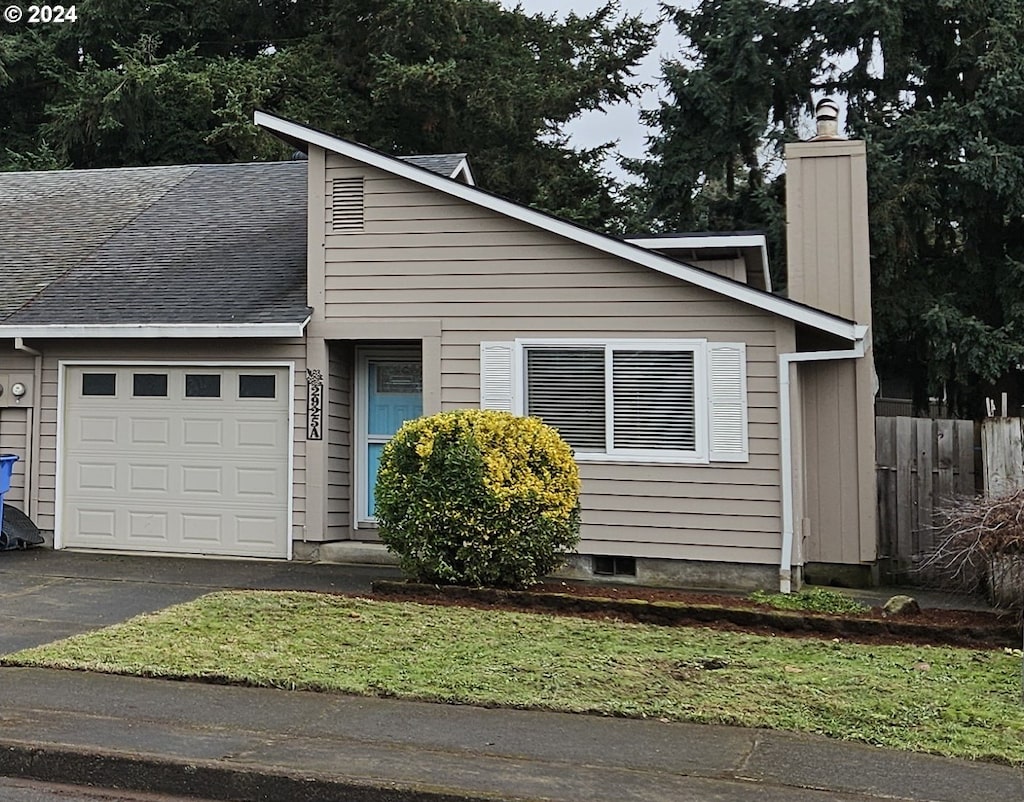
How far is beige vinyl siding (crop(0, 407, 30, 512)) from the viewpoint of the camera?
11.5m

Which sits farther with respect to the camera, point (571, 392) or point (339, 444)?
point (339, 444)

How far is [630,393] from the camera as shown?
10.1 metres

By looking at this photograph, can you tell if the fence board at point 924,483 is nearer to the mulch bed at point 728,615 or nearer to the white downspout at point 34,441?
the mulch bed at point 728,615

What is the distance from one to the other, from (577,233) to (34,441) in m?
6.54

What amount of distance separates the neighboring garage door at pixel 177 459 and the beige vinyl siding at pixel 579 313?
4.62 ft

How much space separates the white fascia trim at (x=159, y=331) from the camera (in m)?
10.5

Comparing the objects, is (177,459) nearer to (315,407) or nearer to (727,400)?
(315,407)

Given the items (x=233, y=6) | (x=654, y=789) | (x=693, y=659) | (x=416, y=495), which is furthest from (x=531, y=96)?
(x=654, y=789)

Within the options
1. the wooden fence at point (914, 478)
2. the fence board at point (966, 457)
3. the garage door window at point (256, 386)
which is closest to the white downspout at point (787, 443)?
the wooden fence at point (914, 478)

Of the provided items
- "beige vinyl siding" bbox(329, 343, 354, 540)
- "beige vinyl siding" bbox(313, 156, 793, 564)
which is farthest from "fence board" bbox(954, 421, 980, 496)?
"beige vinyl siding" bbox(329, 343, 354, 540)

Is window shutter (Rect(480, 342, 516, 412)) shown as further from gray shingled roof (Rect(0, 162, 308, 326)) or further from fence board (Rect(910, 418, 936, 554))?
fence board (Rect(910, 418, 936, 554))

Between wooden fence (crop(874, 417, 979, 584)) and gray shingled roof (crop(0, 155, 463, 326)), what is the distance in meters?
6.43

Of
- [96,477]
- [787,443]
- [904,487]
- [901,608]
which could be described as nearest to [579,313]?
[787,443]

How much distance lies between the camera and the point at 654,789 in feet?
14.7
